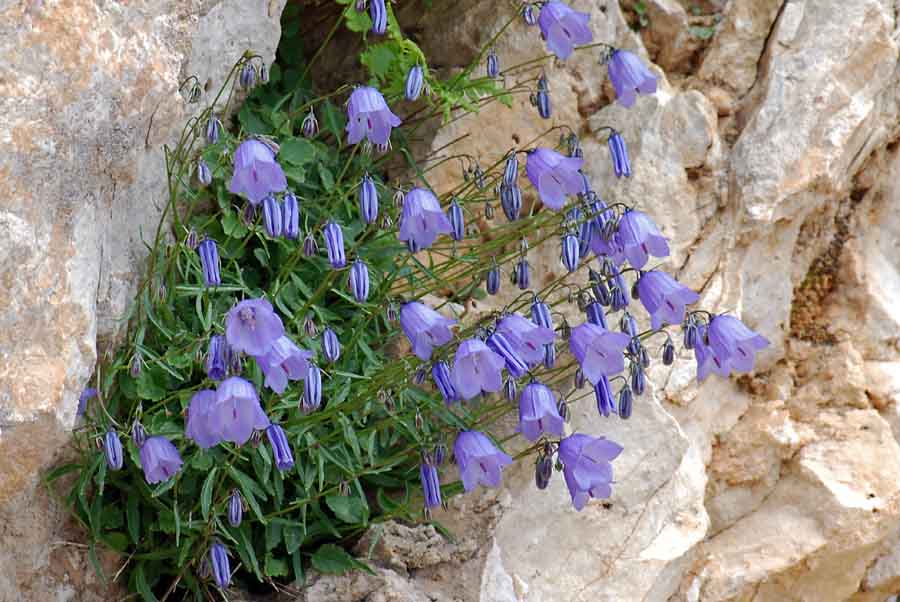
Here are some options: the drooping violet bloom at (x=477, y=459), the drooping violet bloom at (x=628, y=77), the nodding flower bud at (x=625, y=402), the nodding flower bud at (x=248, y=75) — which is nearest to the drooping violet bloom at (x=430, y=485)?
the drooping violet bloom at (x=477, y=459)

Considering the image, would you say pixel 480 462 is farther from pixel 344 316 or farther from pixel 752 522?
pixel 752 522

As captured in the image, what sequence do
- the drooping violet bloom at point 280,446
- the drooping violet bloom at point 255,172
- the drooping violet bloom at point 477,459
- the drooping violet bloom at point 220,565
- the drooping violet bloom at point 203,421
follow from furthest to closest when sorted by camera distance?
1. the drooping violet bloom at point 477,459
2. the drooping violet bloom at point 220,565
3. the drooping violet bloom at point 280,446
4. the drooping violet bloom at point 255,172
5. the drooping violet bloom at point 203,421

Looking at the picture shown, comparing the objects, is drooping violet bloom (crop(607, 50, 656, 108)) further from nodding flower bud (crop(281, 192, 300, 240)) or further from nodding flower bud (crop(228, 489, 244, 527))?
nodding flower bud (crop(228, 489, 244, 527))

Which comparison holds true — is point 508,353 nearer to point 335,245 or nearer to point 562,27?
point 335,245

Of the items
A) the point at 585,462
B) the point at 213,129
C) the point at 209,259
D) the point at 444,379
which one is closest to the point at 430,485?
the point at 444,379

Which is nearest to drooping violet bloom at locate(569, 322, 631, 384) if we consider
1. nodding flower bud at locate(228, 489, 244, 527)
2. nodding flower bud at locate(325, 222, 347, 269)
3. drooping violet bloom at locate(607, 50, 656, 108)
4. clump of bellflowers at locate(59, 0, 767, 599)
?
clump of bellflowers at locate(59, 0, 767, 599)

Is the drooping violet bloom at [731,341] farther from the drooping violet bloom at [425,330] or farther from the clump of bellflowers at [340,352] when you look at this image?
the drooping violet bloom at [425,330]

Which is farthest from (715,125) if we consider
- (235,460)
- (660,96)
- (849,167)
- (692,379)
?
(235,460)
